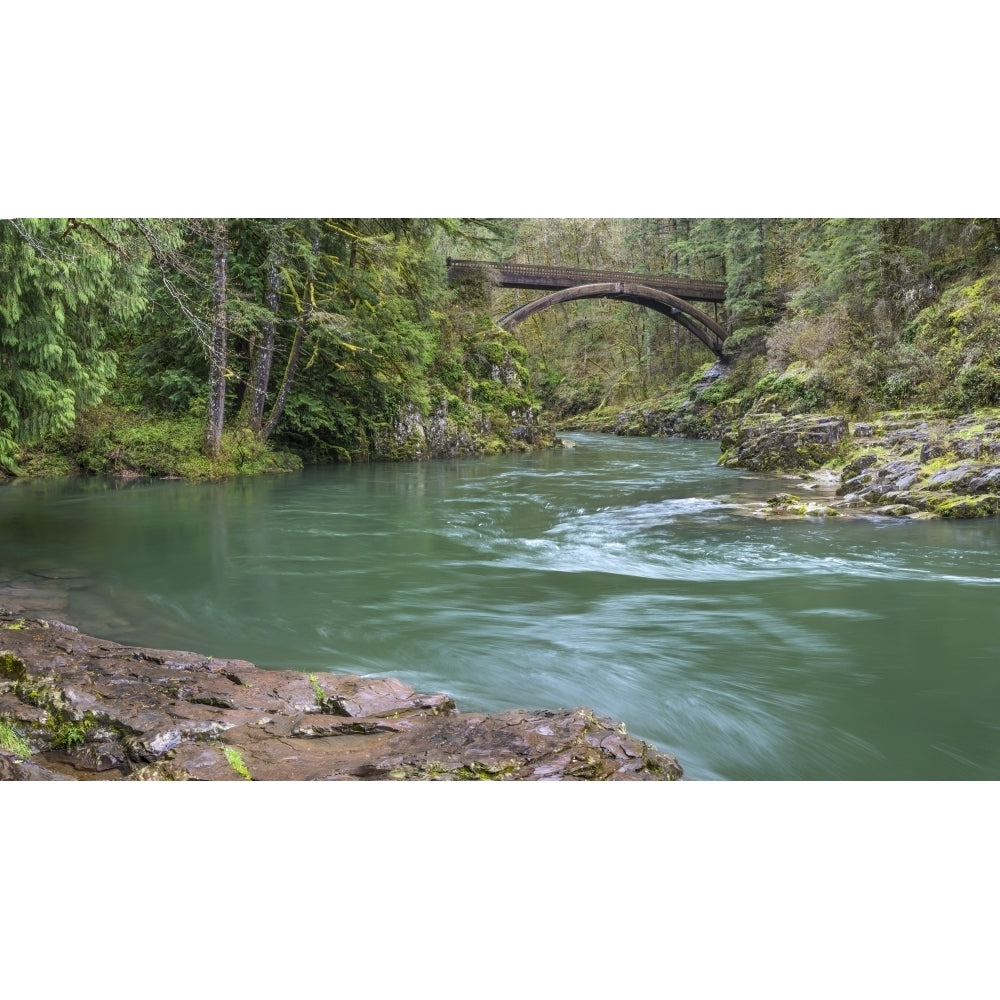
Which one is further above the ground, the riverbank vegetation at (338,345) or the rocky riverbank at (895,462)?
the riverbank vegetation at (338,345)

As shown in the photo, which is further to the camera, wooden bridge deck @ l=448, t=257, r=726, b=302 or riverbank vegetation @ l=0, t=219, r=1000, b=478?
wooden bridge deck @ l=448, t=257, r=726, b=302

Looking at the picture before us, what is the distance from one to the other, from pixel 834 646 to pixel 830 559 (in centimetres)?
283

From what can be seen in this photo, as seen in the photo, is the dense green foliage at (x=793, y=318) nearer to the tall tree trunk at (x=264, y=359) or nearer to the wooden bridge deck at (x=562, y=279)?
the wooden bridge deck at (x=562, y=279)

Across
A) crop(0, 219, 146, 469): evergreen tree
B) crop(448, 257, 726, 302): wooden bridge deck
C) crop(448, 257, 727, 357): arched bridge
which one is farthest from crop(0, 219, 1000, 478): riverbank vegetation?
crop(448, 257, 727, 357): arched bridge

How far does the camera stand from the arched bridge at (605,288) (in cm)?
2945

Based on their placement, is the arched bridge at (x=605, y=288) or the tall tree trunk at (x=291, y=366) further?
the arched bridge at (x=605, y=288)

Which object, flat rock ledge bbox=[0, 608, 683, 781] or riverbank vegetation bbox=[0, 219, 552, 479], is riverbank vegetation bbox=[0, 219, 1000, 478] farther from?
flat rock ledge bbox=[0, 608, 683, 781]

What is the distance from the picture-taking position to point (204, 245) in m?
17.3

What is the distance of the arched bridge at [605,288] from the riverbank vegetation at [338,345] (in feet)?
3.87

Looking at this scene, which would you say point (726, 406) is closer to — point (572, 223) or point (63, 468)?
point (572, 223)

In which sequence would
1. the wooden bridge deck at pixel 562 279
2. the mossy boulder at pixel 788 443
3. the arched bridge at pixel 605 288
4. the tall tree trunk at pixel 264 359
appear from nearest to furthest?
the mossy boulder at pixel 788 443 < the tall tree trunk at pixel 264 359 < the wooden bridge deck at pixel 562 279 < the arched bridge at pixel 605 288

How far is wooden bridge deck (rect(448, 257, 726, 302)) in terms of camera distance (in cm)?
2788

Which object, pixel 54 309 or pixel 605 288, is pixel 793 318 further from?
pixel 54 309

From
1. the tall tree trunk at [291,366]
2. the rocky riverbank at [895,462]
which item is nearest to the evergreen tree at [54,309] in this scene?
the rocky riverbank at [895,462]
